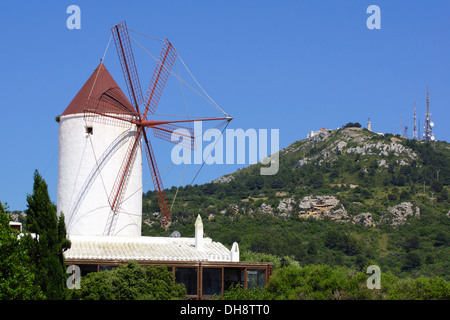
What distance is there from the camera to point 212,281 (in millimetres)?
30328

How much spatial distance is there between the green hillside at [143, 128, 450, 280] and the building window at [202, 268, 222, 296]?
22506 millimetres

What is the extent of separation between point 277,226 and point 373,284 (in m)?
56.9

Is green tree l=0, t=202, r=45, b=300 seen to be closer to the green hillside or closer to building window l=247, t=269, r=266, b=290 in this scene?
building window l=247, t=269, r=266, b=290

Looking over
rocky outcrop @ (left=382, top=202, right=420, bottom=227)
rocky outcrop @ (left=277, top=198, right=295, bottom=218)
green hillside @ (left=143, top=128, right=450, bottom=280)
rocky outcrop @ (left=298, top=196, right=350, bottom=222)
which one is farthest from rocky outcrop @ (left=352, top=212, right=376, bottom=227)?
rocky outcrop @ (left=277, top=198, right=295, bottom=218)

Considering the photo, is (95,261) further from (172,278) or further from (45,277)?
(45,277)

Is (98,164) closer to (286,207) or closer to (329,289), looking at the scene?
(329,289)

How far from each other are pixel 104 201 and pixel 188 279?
6819 millimetres

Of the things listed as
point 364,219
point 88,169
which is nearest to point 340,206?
point 364,219

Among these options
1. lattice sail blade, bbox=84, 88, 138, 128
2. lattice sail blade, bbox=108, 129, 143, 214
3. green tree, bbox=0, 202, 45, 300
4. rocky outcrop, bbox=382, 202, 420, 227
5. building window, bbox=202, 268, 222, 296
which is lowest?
building window, bbox=202, 268, 222, 296

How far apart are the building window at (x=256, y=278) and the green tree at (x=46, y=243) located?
909cm

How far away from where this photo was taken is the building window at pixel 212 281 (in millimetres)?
30172

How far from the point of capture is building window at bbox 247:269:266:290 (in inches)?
1201

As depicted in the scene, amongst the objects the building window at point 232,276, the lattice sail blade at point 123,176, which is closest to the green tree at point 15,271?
the building window at point 232,276

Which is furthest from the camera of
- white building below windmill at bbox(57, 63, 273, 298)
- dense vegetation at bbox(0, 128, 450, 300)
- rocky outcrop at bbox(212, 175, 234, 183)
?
rocky outcrop at bbox(212, 175, 234, 183)
